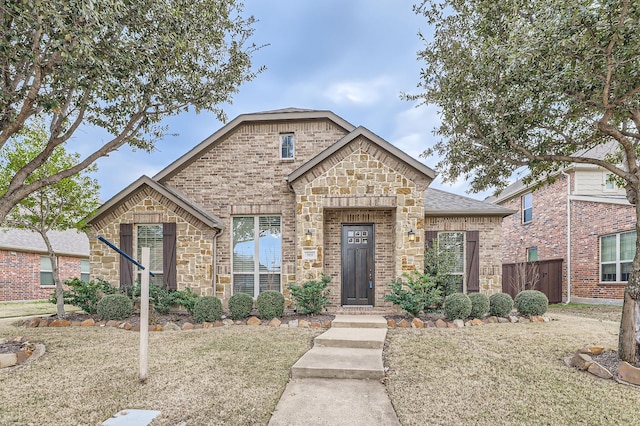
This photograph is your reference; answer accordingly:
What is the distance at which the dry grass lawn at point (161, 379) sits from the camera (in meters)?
3.88

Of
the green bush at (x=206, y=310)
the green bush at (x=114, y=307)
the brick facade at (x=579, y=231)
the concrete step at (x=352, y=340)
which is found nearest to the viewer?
the concrete step at (x=352, y=340)

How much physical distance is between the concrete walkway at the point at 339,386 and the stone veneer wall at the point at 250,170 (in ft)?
16.7

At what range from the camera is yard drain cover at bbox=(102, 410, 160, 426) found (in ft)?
11.8

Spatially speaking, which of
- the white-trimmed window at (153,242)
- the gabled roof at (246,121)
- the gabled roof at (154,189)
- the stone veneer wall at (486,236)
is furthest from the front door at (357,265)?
the white-trimmed window at (153,242)

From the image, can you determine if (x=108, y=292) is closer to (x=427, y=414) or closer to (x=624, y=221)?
(x=427, y=414)

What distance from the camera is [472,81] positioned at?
6273 millimetres

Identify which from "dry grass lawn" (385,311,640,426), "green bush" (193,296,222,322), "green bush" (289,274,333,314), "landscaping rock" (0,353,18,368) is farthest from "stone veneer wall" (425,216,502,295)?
"landscaping rock" (0,353,18,368)

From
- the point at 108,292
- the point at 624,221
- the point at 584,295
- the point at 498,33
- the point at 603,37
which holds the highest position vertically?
the point at 498,33

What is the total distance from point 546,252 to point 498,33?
42.3 ft

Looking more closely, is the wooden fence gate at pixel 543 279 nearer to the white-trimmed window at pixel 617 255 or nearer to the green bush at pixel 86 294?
the white-trimmed window at pixel 617 255

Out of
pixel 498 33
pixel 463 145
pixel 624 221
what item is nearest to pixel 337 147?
pixel 463 145

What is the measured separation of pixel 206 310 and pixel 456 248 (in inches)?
294

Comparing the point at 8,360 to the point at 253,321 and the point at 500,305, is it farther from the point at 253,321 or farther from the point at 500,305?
the point at 500,305

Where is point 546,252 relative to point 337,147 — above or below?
below
